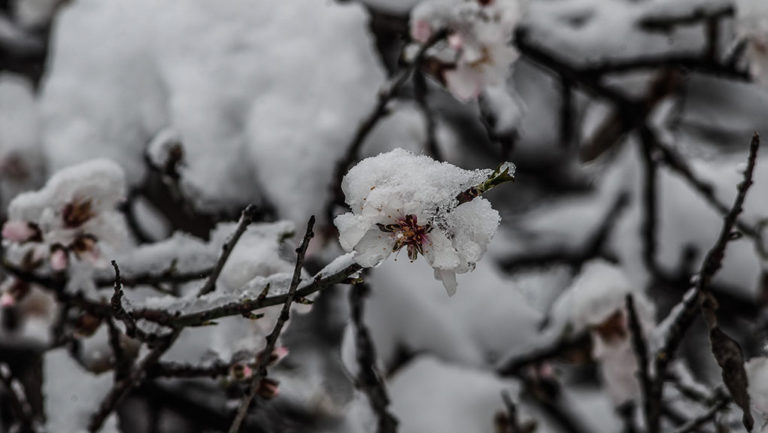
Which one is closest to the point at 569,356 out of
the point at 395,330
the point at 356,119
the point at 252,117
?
the point at 395,330

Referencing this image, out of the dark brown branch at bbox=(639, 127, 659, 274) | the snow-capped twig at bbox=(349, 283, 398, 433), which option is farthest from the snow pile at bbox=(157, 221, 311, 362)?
the dark brown branch at bbox=(639, 127, 659, 274)

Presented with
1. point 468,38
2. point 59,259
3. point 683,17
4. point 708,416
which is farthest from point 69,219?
point 683,17

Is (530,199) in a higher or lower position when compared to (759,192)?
higher

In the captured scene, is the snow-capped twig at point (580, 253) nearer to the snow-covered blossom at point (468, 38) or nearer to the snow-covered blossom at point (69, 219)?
the snow-covered blossom at point (468, 38)

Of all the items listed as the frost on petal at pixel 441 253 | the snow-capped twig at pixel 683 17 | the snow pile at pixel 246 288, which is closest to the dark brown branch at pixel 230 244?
the snow pile at pixel 246 288

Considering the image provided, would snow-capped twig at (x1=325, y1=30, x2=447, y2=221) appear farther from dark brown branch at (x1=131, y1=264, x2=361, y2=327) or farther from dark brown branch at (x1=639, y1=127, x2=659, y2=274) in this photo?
dark brown branch at (x1=639, y1=127, x2=659, y2=274)

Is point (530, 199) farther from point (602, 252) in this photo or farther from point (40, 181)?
point (40, 181)
